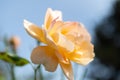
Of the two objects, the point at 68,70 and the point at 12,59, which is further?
the point at 12,59

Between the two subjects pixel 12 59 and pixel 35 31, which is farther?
pixel 12 59

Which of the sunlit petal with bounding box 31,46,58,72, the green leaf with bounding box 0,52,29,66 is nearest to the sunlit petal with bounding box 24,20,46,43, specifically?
the sunlit petal with bounding box 31,46,58,72

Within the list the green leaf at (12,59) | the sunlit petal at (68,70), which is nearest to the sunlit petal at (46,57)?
the sunlit petal at (68,70)

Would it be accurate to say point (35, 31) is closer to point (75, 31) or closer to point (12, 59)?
point (75, 31)

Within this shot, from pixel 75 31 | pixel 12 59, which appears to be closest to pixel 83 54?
pixel 75 31

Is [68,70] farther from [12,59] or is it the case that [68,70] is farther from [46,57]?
[12,59]

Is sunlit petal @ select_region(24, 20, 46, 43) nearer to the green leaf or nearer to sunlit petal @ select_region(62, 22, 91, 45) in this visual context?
sunlit petal @ select_region(62, 22, 91, 45)

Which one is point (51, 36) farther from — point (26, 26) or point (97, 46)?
point (97, 46)
